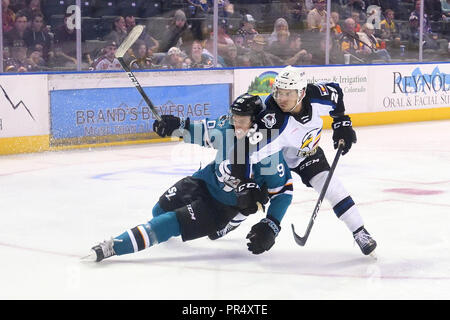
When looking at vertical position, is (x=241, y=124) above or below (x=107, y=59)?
above

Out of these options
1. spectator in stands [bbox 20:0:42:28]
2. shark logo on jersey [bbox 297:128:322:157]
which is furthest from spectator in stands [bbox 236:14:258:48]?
shark logo on jersey [bbox 297:128:322:157]

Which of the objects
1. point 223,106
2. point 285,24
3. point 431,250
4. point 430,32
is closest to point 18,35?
point 223,106

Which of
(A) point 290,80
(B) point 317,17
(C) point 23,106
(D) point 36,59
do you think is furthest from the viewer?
(B) point 317,17

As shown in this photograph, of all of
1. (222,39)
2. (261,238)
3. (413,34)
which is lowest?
(261,238)

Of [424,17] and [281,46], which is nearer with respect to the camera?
[281,46]

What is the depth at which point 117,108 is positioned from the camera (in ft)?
26.6

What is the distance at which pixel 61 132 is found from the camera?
774cm

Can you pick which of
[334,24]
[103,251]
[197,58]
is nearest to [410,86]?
[334,24]

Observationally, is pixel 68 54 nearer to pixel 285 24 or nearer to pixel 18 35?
pixel 18 35

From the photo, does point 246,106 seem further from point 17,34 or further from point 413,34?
point 413,34

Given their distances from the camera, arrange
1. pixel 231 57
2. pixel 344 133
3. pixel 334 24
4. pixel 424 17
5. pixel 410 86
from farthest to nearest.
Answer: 1. pixel 424 17
2. pixel 410 86
3. pixel 334 24
4. pixel 231 57
5. pixel 344 133

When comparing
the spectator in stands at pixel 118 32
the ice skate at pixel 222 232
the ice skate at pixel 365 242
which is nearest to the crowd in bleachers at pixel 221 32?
the spectator in stands at pixel 118 32

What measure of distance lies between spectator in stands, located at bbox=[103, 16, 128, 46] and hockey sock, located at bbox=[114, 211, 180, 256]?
4661mm

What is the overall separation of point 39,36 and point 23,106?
66cm
